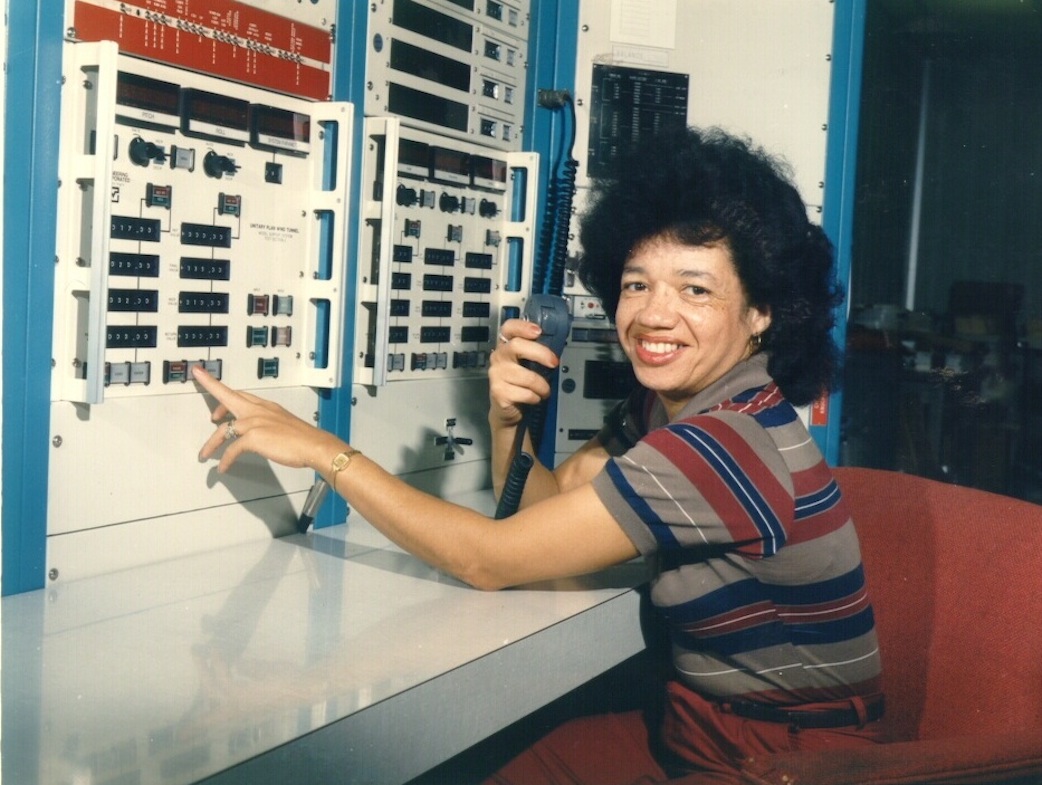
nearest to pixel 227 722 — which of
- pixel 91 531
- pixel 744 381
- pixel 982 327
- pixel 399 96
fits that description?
pixel 91 531

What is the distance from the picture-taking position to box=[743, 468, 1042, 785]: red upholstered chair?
4.41 ft

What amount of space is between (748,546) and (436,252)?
96 centimetres

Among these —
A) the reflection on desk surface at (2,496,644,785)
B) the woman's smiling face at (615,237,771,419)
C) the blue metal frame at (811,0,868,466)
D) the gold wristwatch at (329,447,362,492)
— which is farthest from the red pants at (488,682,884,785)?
the blue metal frame at (811,0,868,466)

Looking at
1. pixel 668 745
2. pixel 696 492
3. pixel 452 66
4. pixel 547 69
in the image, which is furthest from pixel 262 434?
pixel 547 69

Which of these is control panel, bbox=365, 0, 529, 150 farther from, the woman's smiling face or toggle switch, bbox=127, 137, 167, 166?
the woman's smiling face

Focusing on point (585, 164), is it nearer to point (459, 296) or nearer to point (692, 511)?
point (459, 296)

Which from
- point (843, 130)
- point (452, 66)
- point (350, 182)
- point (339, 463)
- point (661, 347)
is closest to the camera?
point (339, 463)

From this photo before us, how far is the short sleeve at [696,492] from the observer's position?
1.26m

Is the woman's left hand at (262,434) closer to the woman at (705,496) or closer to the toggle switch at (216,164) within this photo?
the woman at (705,496)

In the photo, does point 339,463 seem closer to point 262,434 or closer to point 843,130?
point 262,434

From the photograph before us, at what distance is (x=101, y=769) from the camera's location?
0.89 meters

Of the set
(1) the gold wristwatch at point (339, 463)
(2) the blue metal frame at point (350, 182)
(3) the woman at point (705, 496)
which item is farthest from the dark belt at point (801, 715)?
(2) the blue metal frame at point (350, 182)

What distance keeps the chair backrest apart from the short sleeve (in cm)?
33

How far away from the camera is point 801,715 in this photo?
1.42 meters
